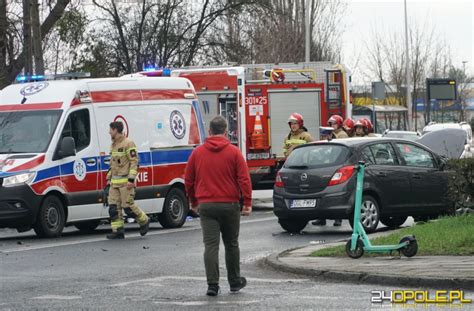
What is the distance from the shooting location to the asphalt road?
33.9 ft

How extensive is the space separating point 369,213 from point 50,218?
4.94 m

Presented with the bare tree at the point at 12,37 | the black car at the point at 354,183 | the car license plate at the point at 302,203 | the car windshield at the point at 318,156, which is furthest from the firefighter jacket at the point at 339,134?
the bare tree at the point at 12,37

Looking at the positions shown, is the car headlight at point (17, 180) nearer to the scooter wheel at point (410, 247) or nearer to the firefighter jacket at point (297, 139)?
the firefighter jacket at point (297, 139)

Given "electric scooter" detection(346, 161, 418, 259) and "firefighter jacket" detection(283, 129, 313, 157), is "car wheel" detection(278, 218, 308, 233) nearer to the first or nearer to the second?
"firefighter jacket" detection(283, 129, 313, 157)

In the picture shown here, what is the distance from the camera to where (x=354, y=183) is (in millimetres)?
17609

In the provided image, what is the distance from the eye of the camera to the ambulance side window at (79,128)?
18422 millimetres

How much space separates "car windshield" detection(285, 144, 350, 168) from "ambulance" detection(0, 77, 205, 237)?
2.60 m

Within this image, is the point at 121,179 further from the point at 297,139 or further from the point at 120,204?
the point at 297,139

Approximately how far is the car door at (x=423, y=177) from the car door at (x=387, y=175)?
18cm

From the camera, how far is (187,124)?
20484 millimetres

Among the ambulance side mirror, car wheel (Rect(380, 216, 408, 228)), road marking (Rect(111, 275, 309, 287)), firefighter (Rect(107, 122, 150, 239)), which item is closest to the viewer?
road marking (Rect(111, 275, 309, 287))

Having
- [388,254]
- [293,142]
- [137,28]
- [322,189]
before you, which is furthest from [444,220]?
[137,28]

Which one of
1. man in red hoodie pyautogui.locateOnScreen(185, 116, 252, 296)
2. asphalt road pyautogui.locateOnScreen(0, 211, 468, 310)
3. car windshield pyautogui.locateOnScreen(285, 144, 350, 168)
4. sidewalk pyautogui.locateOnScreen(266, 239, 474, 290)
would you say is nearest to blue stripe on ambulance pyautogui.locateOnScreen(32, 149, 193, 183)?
asphalt road pyautogui.locateOnScreen(0, 211, 468, 310)

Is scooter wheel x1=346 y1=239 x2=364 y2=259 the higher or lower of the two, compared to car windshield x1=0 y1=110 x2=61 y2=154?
lower
